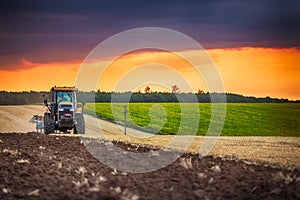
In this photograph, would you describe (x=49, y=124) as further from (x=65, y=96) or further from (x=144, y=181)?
(x=144, y=181)

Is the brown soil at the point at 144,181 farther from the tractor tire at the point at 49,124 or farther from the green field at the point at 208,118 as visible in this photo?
the green field at the point at 208,118

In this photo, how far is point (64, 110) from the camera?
30250mm

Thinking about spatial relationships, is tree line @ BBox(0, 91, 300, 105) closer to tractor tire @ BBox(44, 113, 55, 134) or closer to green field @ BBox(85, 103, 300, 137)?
green field @ BBox(85, 103, 300, 137)

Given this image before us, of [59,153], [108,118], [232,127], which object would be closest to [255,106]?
[232,127]

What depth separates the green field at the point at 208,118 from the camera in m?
46.1

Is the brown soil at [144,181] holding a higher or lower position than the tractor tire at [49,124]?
lower

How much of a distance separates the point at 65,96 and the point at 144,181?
64.4ft

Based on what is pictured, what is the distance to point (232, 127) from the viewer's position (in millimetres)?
49469

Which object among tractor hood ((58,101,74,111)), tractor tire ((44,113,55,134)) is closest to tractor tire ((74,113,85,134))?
tractor hood ((58,101,74,111))

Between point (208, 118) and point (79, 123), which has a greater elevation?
point (79, 123)

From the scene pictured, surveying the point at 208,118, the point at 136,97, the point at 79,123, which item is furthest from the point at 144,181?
the point at 136,97

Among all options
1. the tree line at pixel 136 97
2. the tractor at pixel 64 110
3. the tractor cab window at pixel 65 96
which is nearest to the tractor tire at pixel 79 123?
the tractor at pixel 64 110

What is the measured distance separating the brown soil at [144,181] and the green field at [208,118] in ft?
92.8

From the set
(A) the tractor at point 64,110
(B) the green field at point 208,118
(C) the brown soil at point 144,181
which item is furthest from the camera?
(B) the green field at point 208,118
